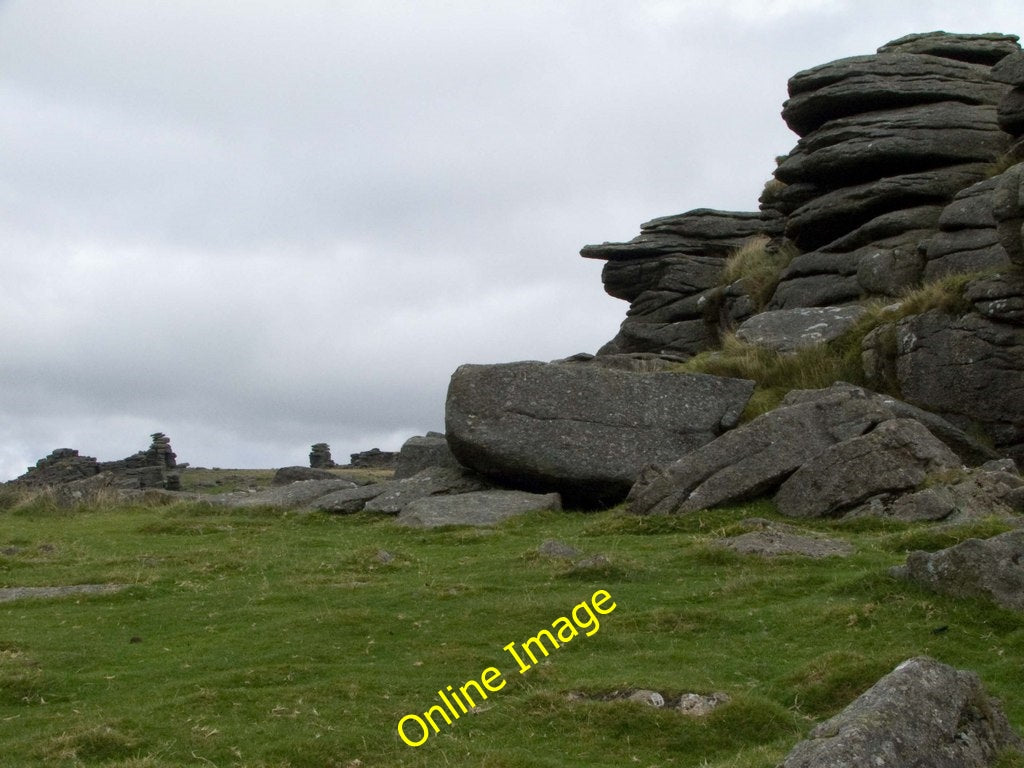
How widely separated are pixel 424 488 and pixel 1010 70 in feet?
81.7

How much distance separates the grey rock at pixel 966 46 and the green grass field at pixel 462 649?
1165 inches

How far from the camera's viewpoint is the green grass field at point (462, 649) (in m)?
11.5

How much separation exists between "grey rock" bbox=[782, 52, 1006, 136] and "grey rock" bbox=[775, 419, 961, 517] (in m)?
22.0

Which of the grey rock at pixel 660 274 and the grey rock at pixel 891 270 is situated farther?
the grey rock at pixel 660 274

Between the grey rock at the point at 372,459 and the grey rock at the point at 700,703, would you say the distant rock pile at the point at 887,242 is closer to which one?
the grey rock at the point at 700,703

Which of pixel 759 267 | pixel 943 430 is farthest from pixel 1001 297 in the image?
pixel 759 267

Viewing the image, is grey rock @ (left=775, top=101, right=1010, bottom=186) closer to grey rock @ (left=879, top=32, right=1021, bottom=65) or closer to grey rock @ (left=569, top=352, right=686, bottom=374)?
grey rock @ (left=879, top=32, right=1021, bottom=65)

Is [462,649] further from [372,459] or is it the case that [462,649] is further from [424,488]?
[372,459]

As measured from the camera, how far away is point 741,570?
1833 centimetres

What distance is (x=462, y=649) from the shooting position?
14.8 m

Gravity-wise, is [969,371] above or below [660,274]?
below

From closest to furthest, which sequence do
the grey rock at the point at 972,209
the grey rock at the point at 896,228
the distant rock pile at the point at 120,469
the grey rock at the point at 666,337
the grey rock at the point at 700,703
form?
the grey rock at the point at 700,703 → the grey rock at the point at 972,209 → the grey rock at the point at 896,228 → the grey rock at the point at 666,337 → the distant rock pile at the point at 120,469

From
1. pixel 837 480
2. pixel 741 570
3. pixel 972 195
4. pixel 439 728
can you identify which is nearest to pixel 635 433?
pixel 837 480

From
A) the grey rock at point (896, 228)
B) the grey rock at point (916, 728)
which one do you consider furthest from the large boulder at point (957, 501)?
the grey rock at point (896, 228)
